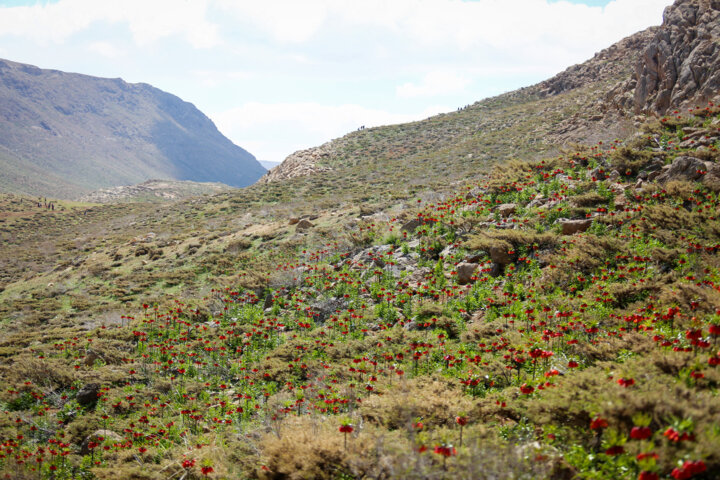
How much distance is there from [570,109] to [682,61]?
67.7 ft

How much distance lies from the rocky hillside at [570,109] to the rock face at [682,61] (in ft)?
0.13

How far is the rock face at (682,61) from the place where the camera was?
14670mm

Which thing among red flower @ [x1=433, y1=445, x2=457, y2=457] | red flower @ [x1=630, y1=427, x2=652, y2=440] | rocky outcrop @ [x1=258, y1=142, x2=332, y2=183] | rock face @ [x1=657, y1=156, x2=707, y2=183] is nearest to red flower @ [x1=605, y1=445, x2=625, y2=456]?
red flower @ [x1=630, y1=427, x2=652, y2=440]

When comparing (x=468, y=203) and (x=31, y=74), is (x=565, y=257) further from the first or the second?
(x=31, y=74)

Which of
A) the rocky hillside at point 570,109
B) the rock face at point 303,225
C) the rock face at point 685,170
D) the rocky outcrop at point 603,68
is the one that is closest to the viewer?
the rock face at point 685,170

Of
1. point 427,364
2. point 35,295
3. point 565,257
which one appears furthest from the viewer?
point 35,295

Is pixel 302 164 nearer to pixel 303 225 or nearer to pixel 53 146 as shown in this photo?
pixel 303 225

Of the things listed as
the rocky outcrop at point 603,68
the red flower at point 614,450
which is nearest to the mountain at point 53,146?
the rocky outcrop at point 603,68

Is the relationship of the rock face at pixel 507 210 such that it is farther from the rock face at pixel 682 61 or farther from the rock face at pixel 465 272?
the rock face at pixel 682 61

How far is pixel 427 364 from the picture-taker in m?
6.33

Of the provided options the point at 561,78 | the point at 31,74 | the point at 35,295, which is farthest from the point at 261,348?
the point at 31,74

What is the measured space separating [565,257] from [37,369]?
451 inches

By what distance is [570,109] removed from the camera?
35.7 metres

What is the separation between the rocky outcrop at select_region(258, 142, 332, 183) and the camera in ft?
142
